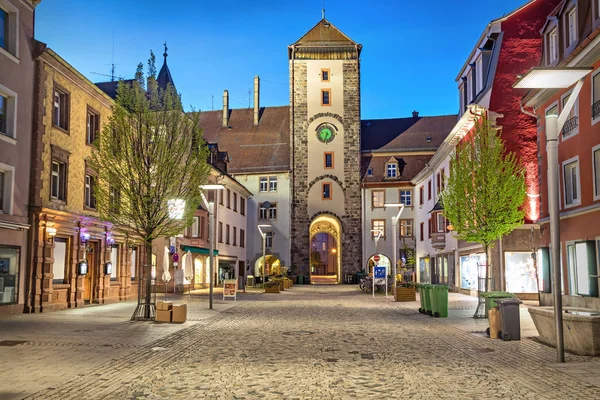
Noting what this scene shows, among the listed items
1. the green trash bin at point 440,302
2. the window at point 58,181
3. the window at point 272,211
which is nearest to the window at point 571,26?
the green trash bin at point 440,302

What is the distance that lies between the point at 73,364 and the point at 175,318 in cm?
846

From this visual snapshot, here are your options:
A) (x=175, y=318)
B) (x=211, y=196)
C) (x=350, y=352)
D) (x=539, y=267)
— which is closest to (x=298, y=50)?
(x=211, y=196)

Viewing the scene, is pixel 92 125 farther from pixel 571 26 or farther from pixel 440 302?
pixel 571 26

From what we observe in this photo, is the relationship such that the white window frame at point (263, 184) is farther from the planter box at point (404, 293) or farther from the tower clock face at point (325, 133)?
the planter box at point (404, 293)

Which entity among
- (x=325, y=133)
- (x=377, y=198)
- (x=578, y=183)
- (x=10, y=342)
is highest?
(x=325, y=133)

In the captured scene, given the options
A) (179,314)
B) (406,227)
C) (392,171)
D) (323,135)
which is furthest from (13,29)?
(406,227)

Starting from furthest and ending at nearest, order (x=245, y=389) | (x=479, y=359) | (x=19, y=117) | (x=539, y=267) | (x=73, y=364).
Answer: (x=539, y=267), (x=19, y=117), (x=479, y=359), (x=73, y=364), (x=245, y=389)

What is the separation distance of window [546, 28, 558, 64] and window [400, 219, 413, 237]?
1488 inches

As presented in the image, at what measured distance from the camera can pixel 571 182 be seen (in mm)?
23781

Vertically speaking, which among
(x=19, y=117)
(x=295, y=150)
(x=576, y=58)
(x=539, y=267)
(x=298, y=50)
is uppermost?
(x=298, y=50)

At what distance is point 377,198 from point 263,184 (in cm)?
1138

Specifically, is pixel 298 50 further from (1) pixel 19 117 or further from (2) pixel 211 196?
(1) pixel 19 117

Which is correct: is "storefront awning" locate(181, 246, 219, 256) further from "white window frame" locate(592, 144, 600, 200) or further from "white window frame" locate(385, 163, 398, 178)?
"white window frame" locate(592, 144, 600, 200)

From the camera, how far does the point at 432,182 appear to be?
5028cm
